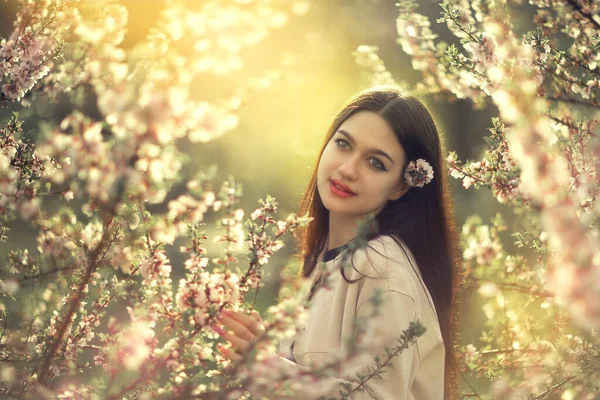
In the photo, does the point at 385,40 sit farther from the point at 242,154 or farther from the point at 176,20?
the point at 176,20

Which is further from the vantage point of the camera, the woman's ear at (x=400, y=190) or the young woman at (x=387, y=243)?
the woman's ear at (x=400, y=190)

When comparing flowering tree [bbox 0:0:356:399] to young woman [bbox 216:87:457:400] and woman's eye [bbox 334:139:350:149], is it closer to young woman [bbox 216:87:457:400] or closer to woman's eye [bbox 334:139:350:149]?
young woman [bbox 216:87:457:400]

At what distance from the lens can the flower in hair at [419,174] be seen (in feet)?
7.76

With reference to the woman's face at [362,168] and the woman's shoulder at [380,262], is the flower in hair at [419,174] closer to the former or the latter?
the woman's face at [362,168]

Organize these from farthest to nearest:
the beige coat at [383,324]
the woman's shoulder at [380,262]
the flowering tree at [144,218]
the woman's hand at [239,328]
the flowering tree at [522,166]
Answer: the flowering tree at [522,166] → the woman's shoulder at [380,262] → the beige coat at [383,324] → the woman's hand at [239,328] → the flowering tree at [144,218]

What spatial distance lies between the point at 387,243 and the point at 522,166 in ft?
1.63

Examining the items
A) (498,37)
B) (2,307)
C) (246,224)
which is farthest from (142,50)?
(498,37)

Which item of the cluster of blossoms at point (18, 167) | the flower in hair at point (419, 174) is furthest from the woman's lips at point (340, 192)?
the cluster of blossoms at point (18, 167)

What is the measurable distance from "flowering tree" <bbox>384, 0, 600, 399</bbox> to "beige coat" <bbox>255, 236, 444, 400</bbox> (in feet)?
1.38

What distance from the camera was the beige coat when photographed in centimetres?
180

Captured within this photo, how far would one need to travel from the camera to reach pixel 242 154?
8.14 m

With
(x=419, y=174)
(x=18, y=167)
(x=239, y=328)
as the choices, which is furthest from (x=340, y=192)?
(x=18, y=167)

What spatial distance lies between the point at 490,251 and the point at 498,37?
1025 millimetres

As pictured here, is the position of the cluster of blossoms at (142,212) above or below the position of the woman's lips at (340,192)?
above
